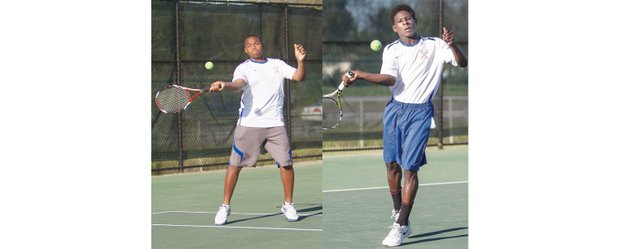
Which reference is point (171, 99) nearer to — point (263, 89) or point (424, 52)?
point (263, 89)

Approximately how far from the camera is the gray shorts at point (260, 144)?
25.1 feet

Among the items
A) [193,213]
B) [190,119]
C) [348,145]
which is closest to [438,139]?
[348,145]

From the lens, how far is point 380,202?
347 inches

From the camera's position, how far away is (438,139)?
13.0m

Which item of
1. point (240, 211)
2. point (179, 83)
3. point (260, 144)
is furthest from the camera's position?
point (179, 83)

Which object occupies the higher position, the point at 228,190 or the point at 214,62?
the point at 214,62

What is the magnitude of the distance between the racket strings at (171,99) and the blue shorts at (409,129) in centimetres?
181

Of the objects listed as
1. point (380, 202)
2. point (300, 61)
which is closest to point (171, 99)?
point (300, 61)

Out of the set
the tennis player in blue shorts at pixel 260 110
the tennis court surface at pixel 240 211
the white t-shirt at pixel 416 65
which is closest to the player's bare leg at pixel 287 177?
the tennis player in blue shorts at pixel 260 110

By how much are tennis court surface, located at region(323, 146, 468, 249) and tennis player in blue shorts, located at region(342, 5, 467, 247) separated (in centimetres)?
33

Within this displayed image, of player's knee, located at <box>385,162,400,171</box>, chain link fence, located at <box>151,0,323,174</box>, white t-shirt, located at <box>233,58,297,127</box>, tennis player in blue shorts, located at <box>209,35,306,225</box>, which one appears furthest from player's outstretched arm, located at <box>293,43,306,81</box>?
chain link fence, located at <box>151,0,323,174</box>

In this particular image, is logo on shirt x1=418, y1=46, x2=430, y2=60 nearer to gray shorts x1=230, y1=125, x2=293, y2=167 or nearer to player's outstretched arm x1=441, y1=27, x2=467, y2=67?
player's outstretched arm x1=441, y1=27, x2=467, y2=67

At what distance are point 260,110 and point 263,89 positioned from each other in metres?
0.15

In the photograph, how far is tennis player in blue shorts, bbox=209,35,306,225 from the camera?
24.7 feet
